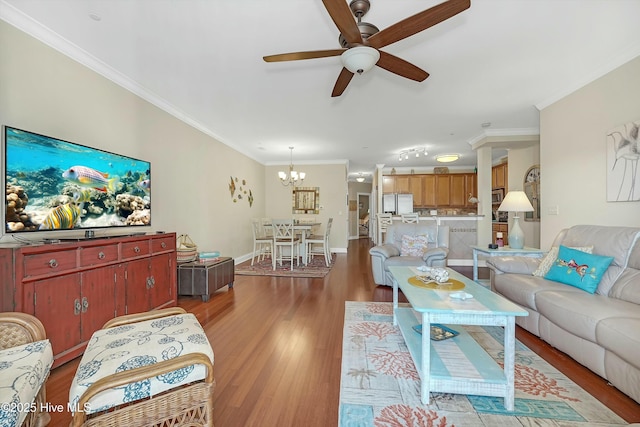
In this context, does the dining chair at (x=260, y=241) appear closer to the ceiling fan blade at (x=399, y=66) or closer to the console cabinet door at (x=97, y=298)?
the console cabinet door at (x=97, y=298)

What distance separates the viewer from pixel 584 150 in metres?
3.10

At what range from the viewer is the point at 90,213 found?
2.44 m

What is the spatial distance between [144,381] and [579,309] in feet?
8.64

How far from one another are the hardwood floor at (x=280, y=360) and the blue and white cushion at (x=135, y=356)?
1.66 feet

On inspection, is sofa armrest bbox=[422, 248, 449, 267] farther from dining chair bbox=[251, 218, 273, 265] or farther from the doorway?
the doorway

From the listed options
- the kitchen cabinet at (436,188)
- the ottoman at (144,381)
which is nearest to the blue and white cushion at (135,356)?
the ottoman at (144,381)

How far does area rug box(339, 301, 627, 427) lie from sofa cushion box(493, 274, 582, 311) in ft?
1.40

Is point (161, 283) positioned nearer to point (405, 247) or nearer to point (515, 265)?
point (405, 247)

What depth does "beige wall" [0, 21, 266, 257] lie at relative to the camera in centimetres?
203

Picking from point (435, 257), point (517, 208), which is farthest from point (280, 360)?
point (517, 208)

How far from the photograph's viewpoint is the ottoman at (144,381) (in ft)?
3.32

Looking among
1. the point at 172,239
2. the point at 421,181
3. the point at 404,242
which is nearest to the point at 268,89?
the point at 172,239

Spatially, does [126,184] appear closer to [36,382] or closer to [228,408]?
[36,382]

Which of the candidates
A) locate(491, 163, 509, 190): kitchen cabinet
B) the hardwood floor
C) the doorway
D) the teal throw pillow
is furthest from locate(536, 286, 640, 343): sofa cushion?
the doorway
